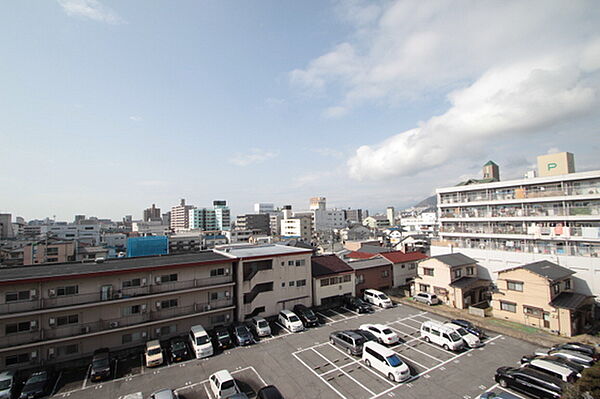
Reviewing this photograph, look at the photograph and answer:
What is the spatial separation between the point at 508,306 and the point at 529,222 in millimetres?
12970

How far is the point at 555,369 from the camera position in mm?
15297

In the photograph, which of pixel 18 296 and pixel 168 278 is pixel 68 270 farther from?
pixel 168 278

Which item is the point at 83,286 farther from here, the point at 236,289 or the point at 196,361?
the point at 236,289

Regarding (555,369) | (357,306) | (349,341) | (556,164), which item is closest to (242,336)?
(349,341)

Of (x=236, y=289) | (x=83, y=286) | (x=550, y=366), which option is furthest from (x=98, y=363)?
(x=550, y=366)

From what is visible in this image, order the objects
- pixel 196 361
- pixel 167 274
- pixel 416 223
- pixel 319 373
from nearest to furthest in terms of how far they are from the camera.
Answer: pixel 319 373 → pixel 196 361 → pixel 167 274 → pixel 416 223

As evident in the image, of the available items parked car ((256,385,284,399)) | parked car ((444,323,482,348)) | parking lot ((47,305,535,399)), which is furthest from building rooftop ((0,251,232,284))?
parked car ((444,323,482,348))

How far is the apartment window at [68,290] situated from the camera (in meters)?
19.5

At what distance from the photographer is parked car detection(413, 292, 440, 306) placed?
99.0 feet

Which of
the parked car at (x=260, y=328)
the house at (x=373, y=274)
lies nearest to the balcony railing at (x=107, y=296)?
the parked car at (x=260, y=328)

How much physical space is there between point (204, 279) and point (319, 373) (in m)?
12.2

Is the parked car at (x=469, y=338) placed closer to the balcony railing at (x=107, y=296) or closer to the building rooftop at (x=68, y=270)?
the balcony railing at (x=107, y=296)

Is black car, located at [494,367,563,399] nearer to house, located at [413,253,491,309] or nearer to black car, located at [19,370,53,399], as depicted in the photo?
house, located at [413,253,491,309]

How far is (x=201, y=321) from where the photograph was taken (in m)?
23.9
